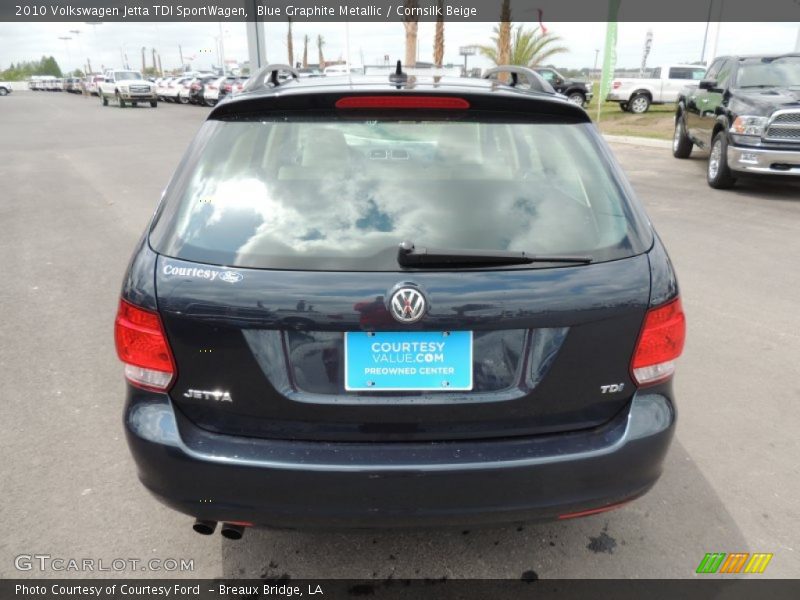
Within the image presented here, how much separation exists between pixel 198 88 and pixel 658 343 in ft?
140

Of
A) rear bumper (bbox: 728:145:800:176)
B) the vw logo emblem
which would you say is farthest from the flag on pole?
the vw logo emblem

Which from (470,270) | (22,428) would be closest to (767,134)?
(470,270)

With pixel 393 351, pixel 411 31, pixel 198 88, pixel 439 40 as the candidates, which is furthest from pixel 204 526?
pixel 198 88

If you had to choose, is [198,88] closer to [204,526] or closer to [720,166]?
[720,166]

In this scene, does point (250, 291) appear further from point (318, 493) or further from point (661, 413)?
point (661, 413)

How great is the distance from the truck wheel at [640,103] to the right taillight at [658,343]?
27.3 m

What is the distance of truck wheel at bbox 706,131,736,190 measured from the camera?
10.2 m

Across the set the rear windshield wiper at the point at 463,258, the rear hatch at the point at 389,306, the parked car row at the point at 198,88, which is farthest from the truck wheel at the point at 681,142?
the parked car row at the point at 198,88

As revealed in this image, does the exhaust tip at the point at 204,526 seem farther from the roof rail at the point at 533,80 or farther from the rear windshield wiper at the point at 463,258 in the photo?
the roof rail at the point at 533,80

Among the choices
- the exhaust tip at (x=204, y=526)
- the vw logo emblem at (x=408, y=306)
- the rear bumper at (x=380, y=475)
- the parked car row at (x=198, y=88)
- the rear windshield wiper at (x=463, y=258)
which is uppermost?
the rear windshield wiper at (x=463, y=258)

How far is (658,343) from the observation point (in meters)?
2.15

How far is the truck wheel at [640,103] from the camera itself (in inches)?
1057

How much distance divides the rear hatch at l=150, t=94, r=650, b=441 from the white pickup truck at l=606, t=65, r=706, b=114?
27297 mm

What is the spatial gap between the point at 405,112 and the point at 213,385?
3.70 ft
